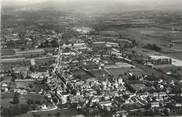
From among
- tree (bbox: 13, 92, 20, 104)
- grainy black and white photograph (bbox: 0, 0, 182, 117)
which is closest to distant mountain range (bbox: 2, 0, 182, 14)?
grainy black and white photograph (bbox: 0, 0, 182, 117)

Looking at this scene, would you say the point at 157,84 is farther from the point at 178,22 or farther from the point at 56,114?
the point at 178,22

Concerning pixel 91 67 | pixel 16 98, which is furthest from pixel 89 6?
pixel 16 98

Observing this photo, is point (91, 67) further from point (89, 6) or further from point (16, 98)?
point (89, 6)

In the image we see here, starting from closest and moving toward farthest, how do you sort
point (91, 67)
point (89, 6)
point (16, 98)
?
point (16, 98), point (91, 67), point (89, 6)

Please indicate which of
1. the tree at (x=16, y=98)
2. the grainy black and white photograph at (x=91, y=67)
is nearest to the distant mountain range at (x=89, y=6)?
the grainy black and white photograph at (x=91, y=67)

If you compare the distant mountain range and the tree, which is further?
the distant mountain range

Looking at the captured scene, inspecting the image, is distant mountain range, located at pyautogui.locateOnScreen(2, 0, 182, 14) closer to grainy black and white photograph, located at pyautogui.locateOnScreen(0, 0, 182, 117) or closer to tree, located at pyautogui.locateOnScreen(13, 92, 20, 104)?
grainy black and white photograph, located at pyautogui.locateOnScreen(0, 0, 182, 117)

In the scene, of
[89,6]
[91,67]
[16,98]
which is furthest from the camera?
[89,6]

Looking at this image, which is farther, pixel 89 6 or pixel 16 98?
pixel 89 6

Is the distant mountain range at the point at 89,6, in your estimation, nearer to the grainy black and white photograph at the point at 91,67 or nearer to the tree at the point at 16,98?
the grainy black and white photograph at the point at 91,67
